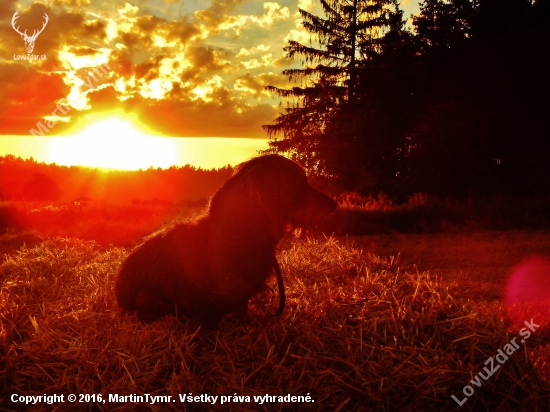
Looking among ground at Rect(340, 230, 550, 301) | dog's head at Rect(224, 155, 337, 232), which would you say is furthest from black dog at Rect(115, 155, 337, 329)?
ground at Rect(340, 230, 550, 301)

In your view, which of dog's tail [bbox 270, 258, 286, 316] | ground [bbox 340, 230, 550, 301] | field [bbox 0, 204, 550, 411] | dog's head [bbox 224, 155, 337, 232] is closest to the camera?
field [bbox 0, 204, 550, 411]

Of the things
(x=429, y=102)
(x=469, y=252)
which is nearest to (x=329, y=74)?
(x=429, y=102)

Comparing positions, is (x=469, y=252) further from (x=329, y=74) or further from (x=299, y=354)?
(x=329, y=74)

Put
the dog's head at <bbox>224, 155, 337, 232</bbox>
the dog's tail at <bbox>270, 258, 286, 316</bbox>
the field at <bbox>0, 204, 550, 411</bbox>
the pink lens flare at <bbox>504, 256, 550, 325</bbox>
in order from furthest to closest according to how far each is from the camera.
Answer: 1. the pink lens flare at <bbox>504, 256, 550, 325</bbox>
2. the dog's tail at <bbox>270, 258, 286, 316</bbox>
3. the dog's head at <bbox>224, 155, 337, 232</bbox>
4. the field at <bbox>0, 204, 550, 411</bbox>

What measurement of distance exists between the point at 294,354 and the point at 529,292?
3836 millimetres

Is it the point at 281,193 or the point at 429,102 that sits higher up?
the point at 429,102

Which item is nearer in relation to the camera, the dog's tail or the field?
the field

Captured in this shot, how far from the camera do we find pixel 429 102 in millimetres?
24906

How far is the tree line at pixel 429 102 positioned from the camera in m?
21.4

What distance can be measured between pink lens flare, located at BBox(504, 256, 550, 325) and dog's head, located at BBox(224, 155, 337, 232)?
82.8 inches

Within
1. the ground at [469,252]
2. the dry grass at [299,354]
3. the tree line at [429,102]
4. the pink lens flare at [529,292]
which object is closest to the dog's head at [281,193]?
the dry grass at [299,354]

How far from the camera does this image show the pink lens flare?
3886 mm

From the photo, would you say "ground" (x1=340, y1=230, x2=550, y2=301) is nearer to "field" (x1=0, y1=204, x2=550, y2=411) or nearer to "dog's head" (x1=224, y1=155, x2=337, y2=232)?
"field" (x1=0, y1=204, x2=550, y2=411)

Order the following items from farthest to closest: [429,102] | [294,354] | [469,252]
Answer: [429,102] < [469,252] < [294,354]
